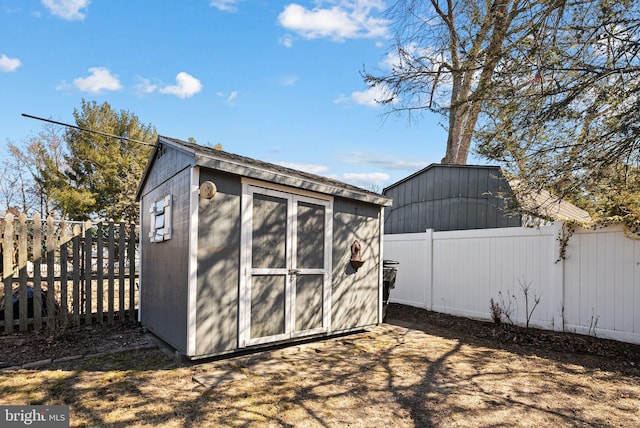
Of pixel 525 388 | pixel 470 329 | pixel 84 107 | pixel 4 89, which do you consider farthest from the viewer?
pixel 84 107

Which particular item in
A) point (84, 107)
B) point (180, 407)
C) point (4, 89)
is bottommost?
point (180, 407)

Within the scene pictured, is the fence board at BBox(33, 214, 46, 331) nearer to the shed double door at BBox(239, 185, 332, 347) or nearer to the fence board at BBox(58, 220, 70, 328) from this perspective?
the fence board at BBox(58, 220, 70, 328)

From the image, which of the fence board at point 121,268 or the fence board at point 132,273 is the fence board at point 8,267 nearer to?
the fence board at point 121,268

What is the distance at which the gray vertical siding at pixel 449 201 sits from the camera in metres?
7.12

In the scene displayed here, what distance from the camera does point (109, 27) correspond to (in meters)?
9.05

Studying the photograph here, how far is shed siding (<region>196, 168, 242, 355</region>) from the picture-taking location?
12.2ft

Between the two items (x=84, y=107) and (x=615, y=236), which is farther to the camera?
(x=84, y=107)

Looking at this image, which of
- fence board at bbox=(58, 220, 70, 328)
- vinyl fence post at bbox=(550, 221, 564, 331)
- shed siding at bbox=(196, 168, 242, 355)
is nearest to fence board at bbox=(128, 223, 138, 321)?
fence board at bbox=(58, 220, 70, 328)

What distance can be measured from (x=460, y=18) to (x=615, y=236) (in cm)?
363

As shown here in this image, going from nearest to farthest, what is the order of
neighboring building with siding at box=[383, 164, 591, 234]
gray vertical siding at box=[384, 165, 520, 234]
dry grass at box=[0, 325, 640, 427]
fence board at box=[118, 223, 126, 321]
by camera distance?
dry grass at box=[0, 325, 640, 427], fence board at box=[118, 223, 126, 321], neighboring building with siding at box=[383, 164, 591, 234], gray vertical siding at box=[384, 165, 520, 234]

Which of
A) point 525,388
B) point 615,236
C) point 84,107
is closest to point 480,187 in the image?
point 615,236

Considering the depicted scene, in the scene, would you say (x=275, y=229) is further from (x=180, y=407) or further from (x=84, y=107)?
(x=84, y=107)

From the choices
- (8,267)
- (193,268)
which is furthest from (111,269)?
(193,268)

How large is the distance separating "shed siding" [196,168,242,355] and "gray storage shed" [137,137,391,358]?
11 millimetres
